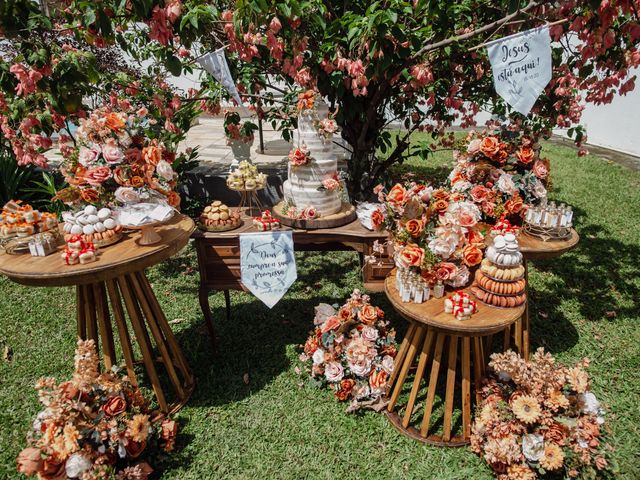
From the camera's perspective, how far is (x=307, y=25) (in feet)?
11.5

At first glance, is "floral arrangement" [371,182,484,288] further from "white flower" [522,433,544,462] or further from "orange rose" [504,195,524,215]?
"white flower" [522,433,544,462]

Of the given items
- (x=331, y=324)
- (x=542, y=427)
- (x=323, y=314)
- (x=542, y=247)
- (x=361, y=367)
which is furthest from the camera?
(x=323, y=314)

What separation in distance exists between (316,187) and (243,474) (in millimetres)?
2100

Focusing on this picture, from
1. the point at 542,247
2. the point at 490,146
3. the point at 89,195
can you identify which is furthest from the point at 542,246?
the point at 89,195

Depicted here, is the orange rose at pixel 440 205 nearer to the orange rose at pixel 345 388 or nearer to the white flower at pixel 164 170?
the orange rose at pixel 345 388

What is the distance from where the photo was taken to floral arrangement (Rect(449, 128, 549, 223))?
297 cm

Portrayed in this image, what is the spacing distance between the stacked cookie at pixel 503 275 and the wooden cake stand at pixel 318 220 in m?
1.19

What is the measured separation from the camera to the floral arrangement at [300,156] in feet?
9.98

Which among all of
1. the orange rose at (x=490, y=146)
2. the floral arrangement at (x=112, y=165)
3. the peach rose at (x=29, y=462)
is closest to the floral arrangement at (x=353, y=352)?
the orange rose at (x=490, y=146)

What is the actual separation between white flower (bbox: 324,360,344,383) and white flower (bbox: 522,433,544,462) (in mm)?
1313

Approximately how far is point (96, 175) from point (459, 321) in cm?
239

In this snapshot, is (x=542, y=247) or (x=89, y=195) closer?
(x=89, y=195)

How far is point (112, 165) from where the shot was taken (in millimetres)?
2641

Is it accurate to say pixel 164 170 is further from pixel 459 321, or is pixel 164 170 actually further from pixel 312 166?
pixel 459 321
